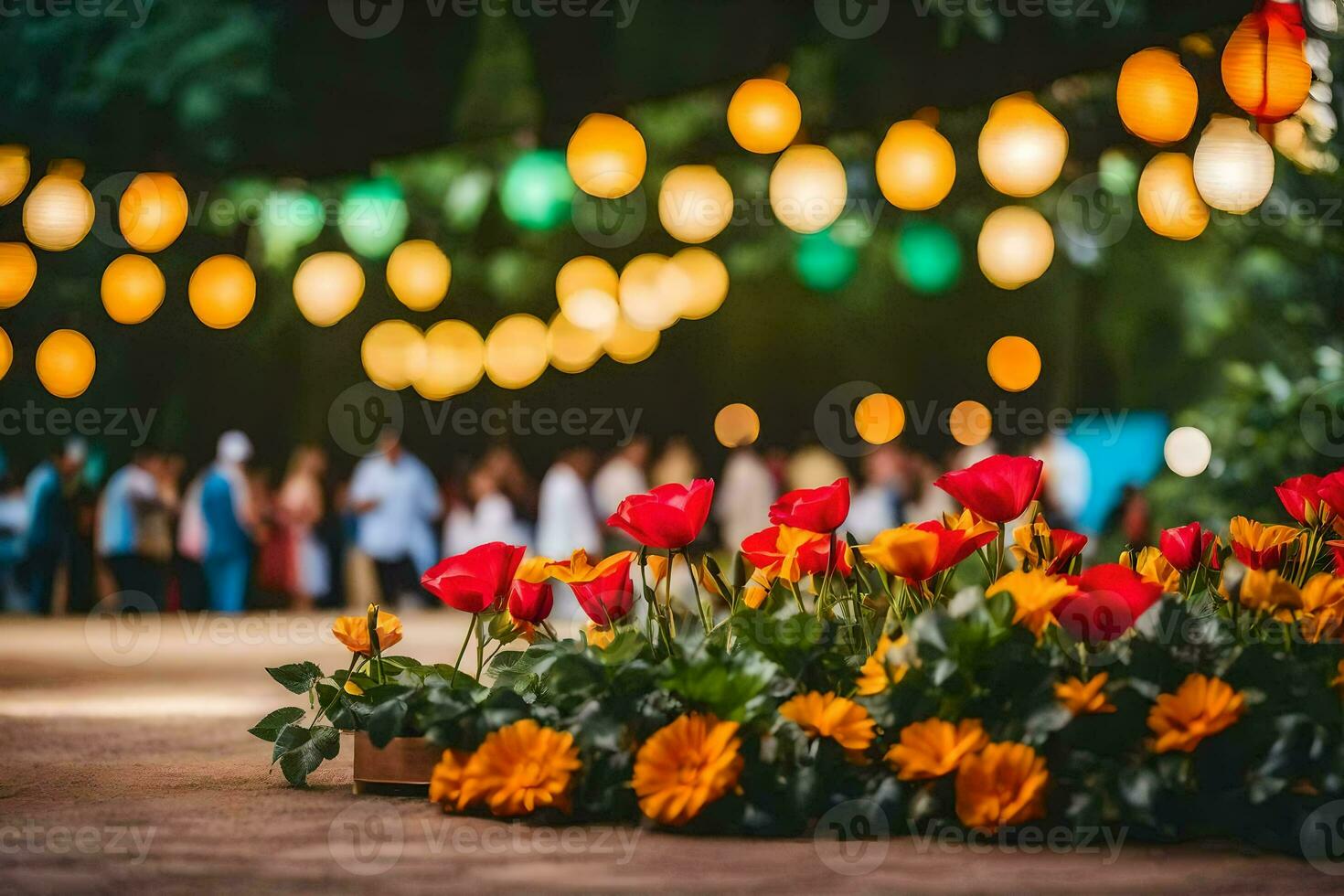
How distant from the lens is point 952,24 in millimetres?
3066

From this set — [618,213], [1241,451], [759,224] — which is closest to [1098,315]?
[759,224]

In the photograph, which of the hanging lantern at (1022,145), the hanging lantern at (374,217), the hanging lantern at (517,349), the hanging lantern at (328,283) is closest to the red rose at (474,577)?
the hanging lantern at (1022,145)

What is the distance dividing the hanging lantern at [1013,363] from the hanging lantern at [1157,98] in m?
7.22

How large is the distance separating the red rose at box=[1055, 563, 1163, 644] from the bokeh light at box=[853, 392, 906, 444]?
11948mm

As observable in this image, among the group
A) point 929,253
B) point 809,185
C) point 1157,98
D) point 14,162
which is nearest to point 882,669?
point 14,162

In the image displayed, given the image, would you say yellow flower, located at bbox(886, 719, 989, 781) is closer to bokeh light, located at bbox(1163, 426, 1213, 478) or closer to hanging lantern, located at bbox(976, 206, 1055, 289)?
hanging lantern, located at bbox(976, 206, 1055, 289)

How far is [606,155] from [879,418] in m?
9.27

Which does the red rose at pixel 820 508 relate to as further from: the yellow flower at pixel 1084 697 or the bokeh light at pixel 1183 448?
the bokeh light at pixel 1183 448

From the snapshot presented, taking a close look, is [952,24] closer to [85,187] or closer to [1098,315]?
[85,187]

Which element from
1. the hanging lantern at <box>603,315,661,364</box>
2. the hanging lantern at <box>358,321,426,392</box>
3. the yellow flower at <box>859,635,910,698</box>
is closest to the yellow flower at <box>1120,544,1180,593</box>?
the yellow flower at <box>859,635,910,698</box>

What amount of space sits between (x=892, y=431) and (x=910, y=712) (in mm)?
13436

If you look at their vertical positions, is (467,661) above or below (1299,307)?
below

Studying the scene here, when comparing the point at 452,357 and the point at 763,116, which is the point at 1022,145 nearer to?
the point at 763,116

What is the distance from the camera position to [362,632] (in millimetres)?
3039
